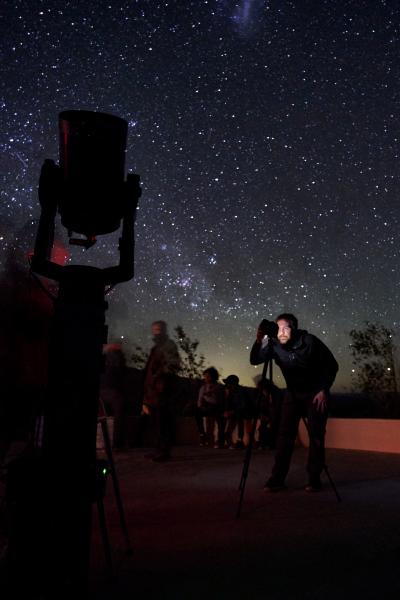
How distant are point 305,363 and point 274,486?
42.6 inches

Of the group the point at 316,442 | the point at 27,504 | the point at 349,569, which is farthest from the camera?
the point at 316,442

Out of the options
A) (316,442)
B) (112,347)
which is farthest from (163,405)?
(316,442)

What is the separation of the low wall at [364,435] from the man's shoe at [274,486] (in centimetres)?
483

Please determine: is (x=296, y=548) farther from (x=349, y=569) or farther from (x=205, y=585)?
(x=205, y=585)

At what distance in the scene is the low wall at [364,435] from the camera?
29.0 feet

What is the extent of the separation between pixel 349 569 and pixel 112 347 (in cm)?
559

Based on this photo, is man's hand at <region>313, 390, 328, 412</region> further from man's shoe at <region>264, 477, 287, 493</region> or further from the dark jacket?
man's shoe at <region>264, 477, 287, 493</region>

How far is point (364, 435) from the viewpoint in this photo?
9.40 metres

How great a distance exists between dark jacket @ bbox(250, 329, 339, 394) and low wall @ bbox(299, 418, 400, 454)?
483 cm

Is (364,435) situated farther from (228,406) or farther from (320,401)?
(320,401)

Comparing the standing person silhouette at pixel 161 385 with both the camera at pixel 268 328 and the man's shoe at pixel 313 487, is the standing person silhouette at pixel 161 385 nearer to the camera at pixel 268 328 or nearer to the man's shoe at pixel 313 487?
the man's shoe at pixel 313 487

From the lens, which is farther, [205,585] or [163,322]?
[163,322]

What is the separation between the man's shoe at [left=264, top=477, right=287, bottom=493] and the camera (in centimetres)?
450

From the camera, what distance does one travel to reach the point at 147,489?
4.67 metres
